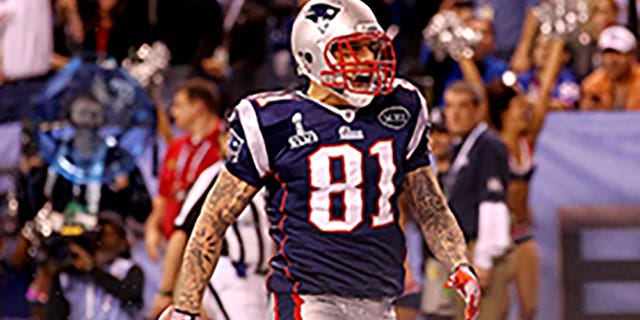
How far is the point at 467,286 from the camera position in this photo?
15.7 ft

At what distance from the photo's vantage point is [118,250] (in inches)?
316

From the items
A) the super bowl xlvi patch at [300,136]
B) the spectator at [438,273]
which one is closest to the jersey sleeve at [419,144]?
the super bowl xlvi patch at [300,136]

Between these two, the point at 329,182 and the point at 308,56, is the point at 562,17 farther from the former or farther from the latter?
the point at 329,182

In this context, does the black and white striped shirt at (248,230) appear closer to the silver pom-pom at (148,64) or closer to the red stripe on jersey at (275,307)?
the red stripe on jersey at (275,307)

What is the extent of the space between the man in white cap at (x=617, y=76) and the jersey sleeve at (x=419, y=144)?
4.31 metres

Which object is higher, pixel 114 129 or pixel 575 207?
pixel 114 129

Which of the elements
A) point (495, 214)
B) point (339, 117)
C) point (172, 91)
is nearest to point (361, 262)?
point (339, 117)

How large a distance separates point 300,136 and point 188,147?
3600 mm

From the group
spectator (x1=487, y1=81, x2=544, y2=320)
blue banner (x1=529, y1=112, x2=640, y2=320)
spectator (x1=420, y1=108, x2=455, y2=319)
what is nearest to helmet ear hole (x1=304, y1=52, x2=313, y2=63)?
spectator (x1=420, y1=108, x2=455, y2=319)

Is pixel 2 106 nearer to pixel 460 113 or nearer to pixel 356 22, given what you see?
pixel 460 113

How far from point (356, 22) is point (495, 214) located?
327 centimetres

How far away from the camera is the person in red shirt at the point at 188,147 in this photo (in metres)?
8.15

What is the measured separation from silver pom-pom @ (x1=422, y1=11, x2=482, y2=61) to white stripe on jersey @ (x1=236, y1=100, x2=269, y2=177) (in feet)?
14.9

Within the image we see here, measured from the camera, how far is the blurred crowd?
7996mm
